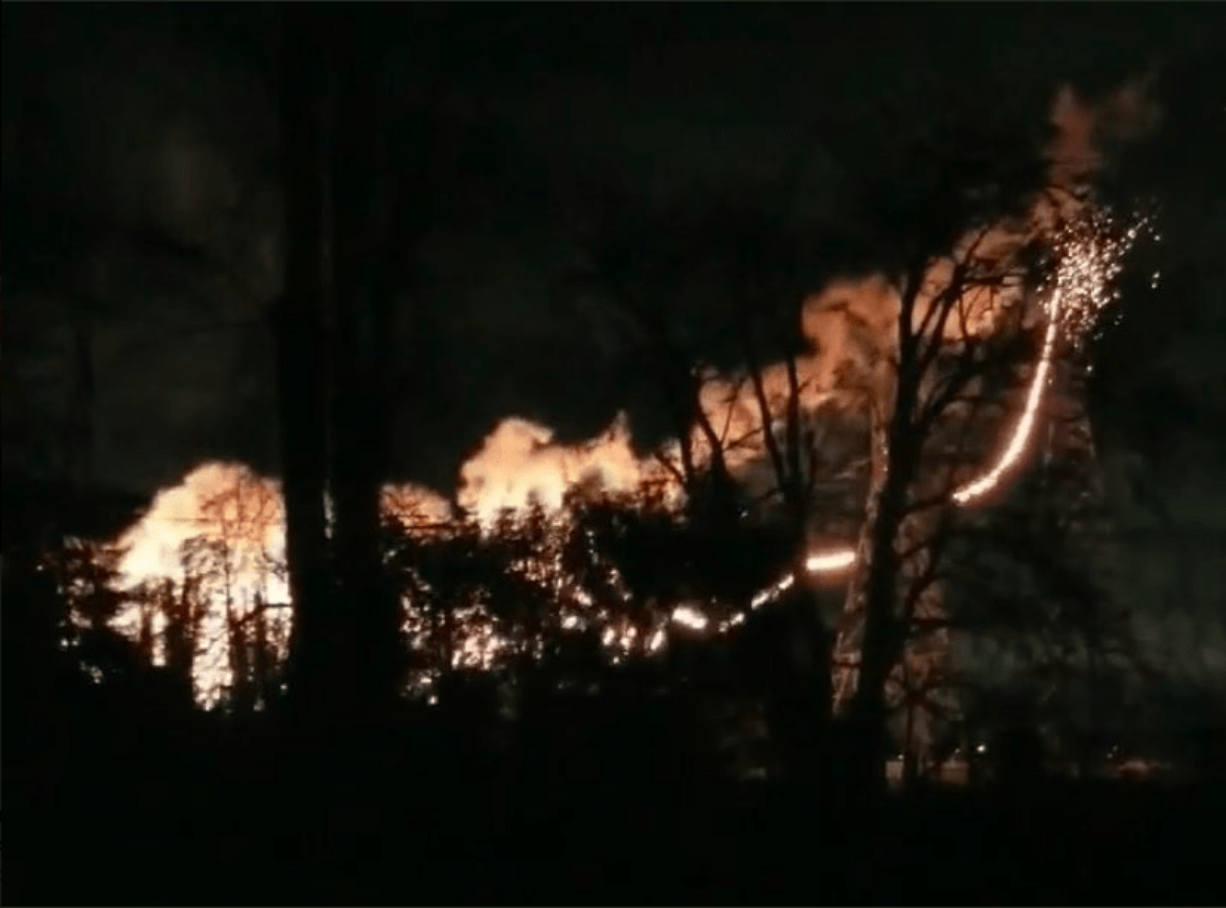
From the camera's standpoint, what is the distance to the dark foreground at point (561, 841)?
1639cm

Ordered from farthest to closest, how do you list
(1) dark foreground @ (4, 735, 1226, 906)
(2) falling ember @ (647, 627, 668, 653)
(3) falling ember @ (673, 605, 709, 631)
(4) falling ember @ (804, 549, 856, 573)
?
(4) falling ember @ (804, 549, 856, 573) → (3) falling ember @ (673, 605, 709, 631) → (2) falling ember @ (647, 627, 668, 653) → (1) dark foreground @ (4, 735, 1226, 906)

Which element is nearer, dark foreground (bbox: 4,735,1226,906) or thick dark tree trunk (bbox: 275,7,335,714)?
dark foreground (bbox: 4,735,1226,906)

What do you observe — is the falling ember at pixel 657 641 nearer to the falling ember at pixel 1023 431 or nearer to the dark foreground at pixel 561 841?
the dark foreground at pixel 561 841

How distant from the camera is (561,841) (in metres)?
17.5

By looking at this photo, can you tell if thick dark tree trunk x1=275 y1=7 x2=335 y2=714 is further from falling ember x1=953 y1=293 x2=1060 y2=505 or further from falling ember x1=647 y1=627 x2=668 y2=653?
falling ember x1=953 y1=293 x2=1060 y2=505

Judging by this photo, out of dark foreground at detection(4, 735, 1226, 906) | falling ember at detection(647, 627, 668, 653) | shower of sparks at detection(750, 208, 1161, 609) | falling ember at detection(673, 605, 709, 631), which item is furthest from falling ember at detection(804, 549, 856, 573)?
dark foreground at detection(4, 735, 1226, 906)

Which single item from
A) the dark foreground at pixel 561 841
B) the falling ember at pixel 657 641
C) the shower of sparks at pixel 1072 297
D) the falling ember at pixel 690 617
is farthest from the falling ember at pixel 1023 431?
the dark foreground at pixel 561 841

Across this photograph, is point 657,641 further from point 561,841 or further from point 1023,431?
point 1023,431

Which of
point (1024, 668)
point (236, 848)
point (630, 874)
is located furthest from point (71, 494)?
point (1024, 668)

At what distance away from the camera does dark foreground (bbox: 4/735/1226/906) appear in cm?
1639

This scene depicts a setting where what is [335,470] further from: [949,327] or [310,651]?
[949,327]

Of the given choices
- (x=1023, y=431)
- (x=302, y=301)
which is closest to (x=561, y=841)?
(x=302, y=301)

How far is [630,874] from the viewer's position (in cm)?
1681

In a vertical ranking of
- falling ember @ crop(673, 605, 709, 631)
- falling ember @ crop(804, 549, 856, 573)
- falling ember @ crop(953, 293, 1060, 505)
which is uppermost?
falling ember @ crop(953, 293, 1060, 505)
